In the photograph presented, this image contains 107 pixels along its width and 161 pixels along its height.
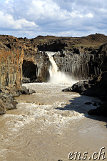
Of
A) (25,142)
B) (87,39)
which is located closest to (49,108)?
(25,142)

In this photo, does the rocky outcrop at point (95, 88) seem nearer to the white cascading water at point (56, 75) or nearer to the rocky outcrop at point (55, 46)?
the white cascading water at point (56, 75)

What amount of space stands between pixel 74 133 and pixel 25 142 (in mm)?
3179

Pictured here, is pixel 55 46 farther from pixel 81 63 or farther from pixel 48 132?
pixel 48 132

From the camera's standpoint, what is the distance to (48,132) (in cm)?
1333

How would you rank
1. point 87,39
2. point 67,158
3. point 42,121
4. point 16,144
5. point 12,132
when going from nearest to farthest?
point 67,158 < point 16,144 < point 12,132 < point 42,121 < point 87,39

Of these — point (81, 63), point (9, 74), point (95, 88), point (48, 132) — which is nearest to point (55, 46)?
point (81, 63)

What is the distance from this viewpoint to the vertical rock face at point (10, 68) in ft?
69.6

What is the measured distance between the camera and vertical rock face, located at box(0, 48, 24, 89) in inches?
835

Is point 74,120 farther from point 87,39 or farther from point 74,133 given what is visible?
point 87,39

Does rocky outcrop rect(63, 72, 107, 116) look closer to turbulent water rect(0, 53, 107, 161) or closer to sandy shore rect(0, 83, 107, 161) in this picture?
turbulent water rect(0, 53, 107, 161)

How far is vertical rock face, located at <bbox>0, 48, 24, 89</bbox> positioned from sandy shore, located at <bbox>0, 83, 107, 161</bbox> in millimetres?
3172

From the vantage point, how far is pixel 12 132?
43.5 feet

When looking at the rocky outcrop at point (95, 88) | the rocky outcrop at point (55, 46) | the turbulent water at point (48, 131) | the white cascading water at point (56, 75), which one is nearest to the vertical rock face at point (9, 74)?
the turbulent water at point (48, 131)

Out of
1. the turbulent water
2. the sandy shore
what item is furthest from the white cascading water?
the sandy shore
